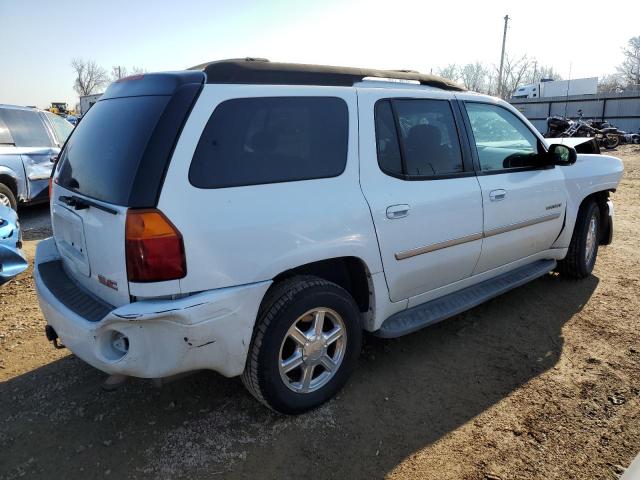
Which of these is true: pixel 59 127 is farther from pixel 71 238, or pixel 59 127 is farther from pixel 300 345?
pixel 300 345

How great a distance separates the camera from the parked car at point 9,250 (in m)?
4.64

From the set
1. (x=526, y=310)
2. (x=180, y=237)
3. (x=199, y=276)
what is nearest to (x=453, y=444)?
(x=199, y=276)

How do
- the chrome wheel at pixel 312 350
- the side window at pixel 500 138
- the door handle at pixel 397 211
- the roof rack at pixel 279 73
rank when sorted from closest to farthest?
the roof rack at pixel 279 73, the chrome wheel at pixel 312 350, the door handle at pixel 397 211, the side window at pixel 500 138

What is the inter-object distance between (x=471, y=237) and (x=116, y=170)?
237 centimetres

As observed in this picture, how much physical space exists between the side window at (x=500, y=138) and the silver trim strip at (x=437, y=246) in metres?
0.55

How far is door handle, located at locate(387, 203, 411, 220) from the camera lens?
291 cm

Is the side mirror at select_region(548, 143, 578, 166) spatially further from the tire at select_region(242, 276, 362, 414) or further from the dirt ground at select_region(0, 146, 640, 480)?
the tire at select_region(242, 276, 362, 414)

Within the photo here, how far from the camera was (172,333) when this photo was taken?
2.23 m

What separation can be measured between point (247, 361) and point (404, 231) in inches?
48.1

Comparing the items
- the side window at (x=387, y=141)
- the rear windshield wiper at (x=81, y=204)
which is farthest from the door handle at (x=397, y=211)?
the rear windshield wiper at (x=81, y=204)

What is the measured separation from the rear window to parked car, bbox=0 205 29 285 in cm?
341

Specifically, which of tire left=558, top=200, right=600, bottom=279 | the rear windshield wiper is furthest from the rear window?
tire left=558, top=200, right=600, bottom=279

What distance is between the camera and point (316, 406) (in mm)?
2852

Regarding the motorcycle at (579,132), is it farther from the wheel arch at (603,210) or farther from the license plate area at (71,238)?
the license plate area at (71,238)
